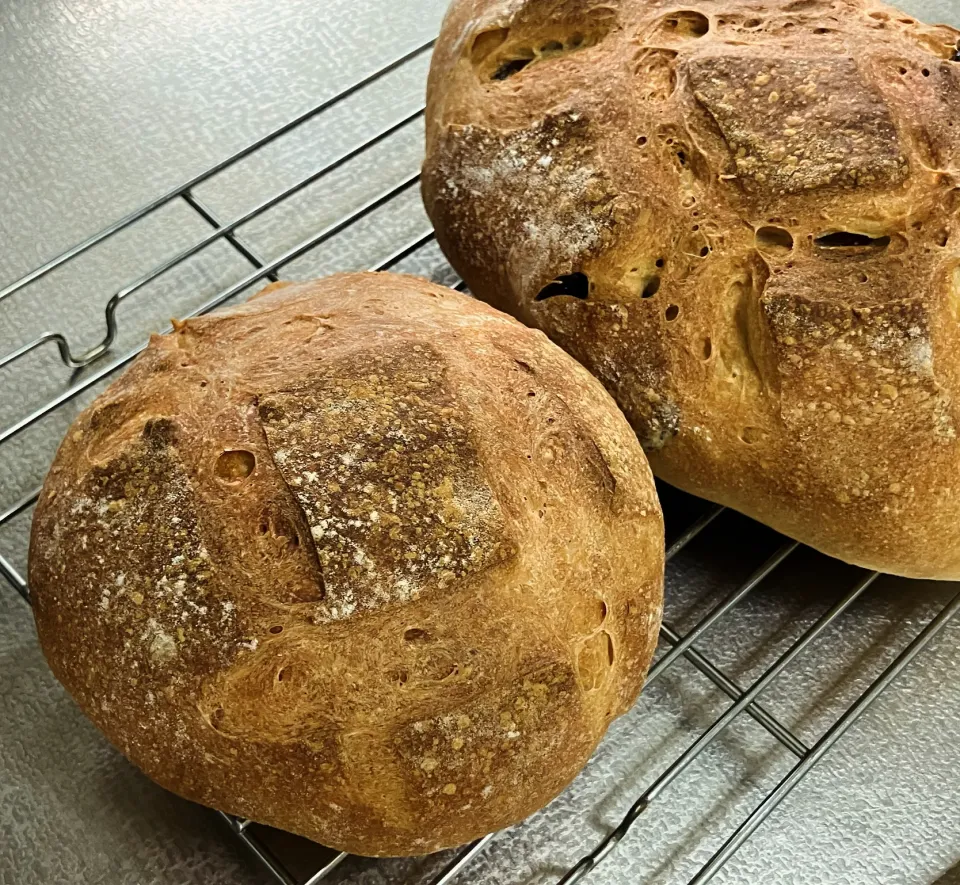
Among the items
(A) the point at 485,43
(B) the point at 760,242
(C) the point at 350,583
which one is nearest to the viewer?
(C) the point at 350,583

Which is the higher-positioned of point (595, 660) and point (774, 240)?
point (774, 240)

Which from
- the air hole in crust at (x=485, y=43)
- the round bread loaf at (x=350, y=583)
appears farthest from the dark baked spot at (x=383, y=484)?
the air hole in crust at (x=485, y=43)

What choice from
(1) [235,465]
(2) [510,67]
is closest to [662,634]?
(1) [235,465]

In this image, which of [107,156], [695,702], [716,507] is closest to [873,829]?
[695,702]

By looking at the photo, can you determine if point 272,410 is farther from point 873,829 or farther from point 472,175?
point 873,829

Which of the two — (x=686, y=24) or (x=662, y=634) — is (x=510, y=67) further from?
(x=662, y=634)

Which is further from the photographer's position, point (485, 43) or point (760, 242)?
point (485, 43)

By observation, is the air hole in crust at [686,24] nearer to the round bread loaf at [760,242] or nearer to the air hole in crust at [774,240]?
the round bread loaf at [760,242]

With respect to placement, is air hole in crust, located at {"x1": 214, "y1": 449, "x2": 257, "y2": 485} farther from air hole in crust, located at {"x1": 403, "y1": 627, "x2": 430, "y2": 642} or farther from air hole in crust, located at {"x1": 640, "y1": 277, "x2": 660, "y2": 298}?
air hole in crust, located at {"x1": 640, "y1": 277, "x2": 660, "y2": 298}
